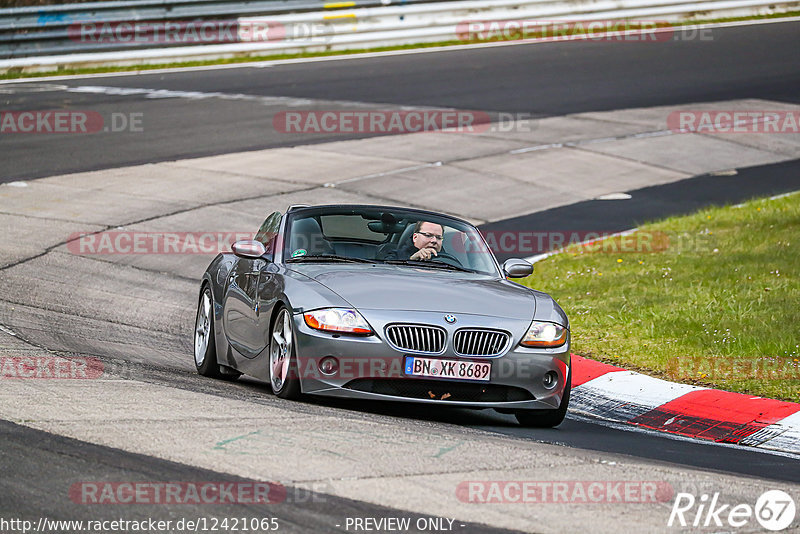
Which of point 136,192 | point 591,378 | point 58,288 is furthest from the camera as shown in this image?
point 136,192

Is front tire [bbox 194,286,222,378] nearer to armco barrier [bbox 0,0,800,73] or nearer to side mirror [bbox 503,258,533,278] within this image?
side mirror [bbox 503,258,533,278]

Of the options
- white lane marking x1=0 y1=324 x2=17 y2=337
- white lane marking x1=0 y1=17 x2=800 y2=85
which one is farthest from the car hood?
white lane marking x1=0 y1=17 x2=800 y2=85

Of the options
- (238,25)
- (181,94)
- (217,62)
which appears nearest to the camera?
(181,94)

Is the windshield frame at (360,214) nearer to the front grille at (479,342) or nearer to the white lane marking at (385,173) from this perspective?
the front grille at (479,342)

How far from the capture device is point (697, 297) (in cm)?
1199

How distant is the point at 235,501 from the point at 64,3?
79.1ft

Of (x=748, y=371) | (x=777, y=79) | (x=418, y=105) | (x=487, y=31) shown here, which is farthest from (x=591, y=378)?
(x=487, y=31)

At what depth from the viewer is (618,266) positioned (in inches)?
560

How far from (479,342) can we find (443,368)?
31 cm

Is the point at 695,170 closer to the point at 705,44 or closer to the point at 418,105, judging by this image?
the point at 418,105

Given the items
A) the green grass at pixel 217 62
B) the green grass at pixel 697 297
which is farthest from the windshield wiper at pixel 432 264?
the green grass at pixel 217 62

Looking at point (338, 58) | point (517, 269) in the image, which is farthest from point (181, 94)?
point (517, 269)

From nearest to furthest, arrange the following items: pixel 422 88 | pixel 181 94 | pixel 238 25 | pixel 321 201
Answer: pixel 321 201, pixel 181 94, pixel 422 88, pixel 238 25

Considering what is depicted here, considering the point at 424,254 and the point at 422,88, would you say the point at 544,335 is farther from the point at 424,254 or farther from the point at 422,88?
the point at 422,88
